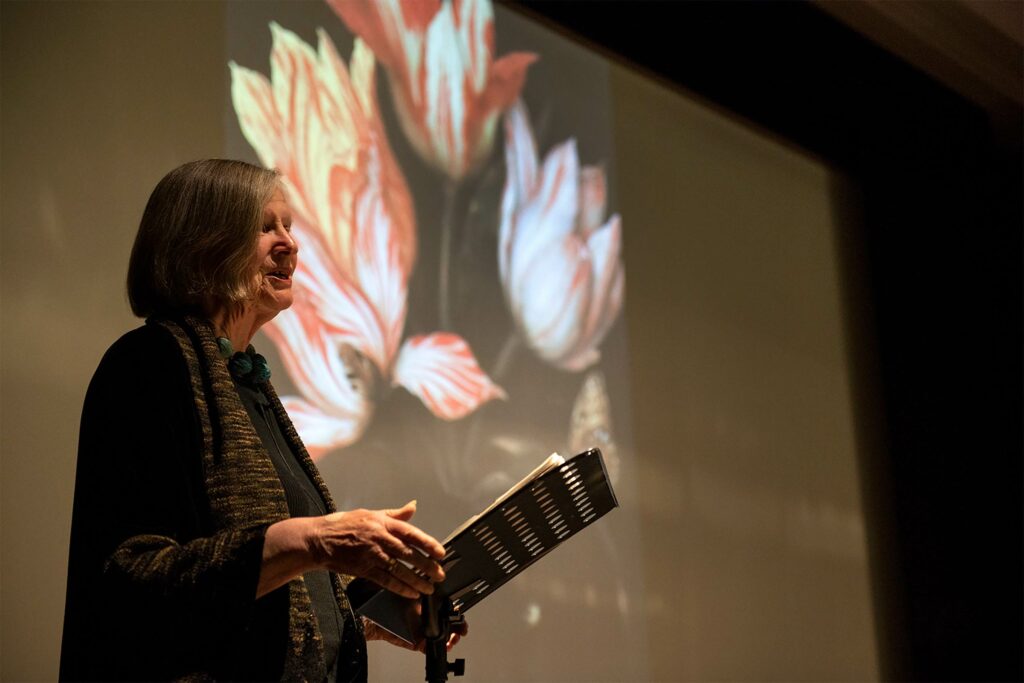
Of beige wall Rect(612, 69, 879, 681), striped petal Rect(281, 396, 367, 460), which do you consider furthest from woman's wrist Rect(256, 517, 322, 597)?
beige wall Rect(612, 69, 879, 681)

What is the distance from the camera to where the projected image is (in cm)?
266

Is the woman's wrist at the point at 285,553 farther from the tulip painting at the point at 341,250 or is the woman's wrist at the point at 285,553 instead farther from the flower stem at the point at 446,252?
the flower stem at the point at 446,252

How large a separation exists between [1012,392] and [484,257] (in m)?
2.56

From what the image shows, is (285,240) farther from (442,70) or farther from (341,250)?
(442,70)

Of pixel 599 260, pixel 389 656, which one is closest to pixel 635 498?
pixel 599 260

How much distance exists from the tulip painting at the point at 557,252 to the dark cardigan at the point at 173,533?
5.43 feet

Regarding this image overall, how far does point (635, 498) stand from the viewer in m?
3.39

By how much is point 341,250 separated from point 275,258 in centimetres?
99

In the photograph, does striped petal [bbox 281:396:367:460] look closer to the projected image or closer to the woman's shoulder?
the projected image

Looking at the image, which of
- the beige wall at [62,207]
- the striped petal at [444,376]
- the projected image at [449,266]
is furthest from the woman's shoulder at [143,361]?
the striped petal at [444,376]

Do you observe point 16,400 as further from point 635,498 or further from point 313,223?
point 635,498

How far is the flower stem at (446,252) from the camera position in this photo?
9.69ft

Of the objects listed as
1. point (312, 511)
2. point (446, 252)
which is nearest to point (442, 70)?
point (446, 252)

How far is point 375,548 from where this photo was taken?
4.48 feet
